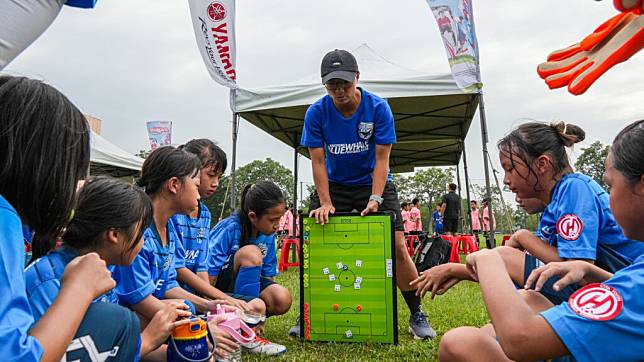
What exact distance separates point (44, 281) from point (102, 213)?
28 centimetres

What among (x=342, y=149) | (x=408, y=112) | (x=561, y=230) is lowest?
(x=561, y=230)

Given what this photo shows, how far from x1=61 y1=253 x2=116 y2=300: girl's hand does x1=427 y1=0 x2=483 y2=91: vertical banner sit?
4.86 metres

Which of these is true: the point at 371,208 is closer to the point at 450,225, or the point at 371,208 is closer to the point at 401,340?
the point at 401,340

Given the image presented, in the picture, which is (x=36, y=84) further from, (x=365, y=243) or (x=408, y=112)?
(x=408, y=112)

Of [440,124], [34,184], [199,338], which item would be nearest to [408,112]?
[440,124]

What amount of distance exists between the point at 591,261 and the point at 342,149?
165 cm

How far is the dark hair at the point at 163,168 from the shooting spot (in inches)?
85.5

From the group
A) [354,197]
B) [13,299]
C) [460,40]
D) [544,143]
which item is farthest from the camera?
[460,40]

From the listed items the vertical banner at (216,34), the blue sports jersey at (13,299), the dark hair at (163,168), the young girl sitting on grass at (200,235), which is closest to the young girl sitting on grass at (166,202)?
the dark hair at (163,168)

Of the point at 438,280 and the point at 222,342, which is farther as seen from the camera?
the point at 222,342

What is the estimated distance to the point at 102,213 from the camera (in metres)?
1.43

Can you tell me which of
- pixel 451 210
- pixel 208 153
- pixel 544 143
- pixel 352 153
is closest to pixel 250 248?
pixel 208 153

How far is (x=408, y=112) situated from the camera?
739 centimetres

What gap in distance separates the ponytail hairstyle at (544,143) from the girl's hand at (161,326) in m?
1.35
